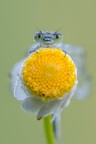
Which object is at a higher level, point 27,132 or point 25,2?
point 25,2

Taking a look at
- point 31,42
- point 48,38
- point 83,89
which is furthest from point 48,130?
point 31,42

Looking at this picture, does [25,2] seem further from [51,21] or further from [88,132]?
[88,132]

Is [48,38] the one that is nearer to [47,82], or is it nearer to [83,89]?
[47,82]

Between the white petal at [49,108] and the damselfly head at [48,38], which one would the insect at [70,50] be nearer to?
the damselfly head at [48,38]

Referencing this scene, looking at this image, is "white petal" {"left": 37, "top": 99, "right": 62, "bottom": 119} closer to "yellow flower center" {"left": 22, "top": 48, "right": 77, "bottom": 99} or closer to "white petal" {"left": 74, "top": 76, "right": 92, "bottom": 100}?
"yellow flower center" {"left": 22, "top": 48, "right": 77, "bottom": 99}

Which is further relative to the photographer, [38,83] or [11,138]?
[11,138]

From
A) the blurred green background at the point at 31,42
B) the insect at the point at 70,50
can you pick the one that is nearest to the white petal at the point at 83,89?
the insect at the point at 70,50

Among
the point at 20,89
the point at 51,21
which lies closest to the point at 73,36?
the point at 51,21

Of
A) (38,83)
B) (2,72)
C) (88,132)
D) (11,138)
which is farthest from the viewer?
(2,72)
